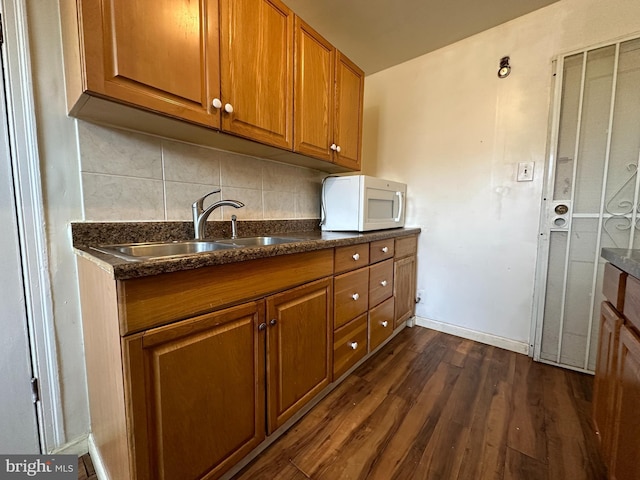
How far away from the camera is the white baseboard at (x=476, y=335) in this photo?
6.42 feet

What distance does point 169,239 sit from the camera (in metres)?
1.27

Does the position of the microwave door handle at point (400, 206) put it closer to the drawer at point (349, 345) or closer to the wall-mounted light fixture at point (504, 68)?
the drawer at point (349, 345)

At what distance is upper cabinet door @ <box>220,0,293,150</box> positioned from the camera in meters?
1.11

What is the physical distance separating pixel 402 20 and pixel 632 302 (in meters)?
2.00

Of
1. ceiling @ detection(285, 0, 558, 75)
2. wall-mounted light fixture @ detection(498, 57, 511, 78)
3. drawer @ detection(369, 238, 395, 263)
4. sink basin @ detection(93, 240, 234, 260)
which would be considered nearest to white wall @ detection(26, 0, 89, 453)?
sink basin @ detection(93, 240, 234, 260)

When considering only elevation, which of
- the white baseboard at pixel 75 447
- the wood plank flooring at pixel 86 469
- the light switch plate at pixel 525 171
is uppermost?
the light switch plate at pixel 525 171

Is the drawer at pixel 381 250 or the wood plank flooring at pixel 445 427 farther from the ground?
the drawer at pixel 381 250

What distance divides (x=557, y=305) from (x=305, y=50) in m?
2.24

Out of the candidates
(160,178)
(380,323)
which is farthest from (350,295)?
(160,178)

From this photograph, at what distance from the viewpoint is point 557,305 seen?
179cm

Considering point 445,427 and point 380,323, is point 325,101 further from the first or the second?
point 445,427

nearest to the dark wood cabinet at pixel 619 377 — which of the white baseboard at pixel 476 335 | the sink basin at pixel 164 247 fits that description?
the white baseboard at pixel 476 335

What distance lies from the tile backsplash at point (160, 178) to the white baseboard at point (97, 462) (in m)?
0.92

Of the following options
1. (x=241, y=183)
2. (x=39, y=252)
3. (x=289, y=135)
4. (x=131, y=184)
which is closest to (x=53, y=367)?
→ (x=39, y=252)
